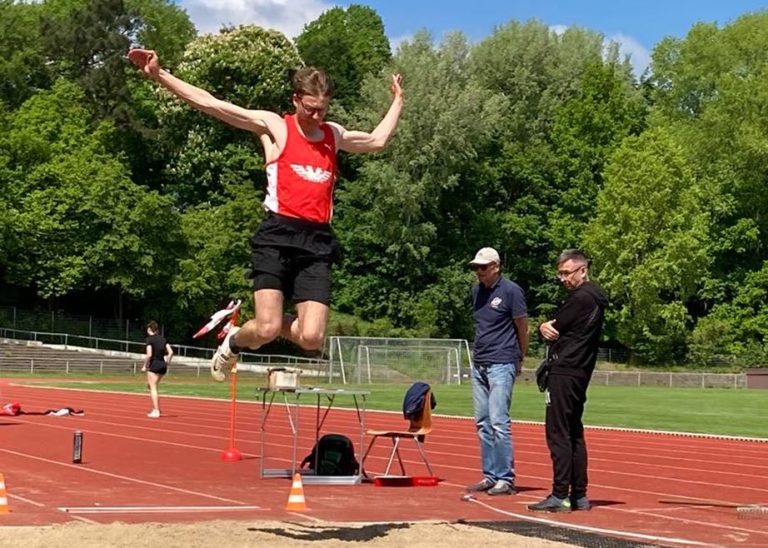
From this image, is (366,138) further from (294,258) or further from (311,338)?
(311,338)

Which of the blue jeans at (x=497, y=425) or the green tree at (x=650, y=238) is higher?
the green tree at (x=650, y=238)

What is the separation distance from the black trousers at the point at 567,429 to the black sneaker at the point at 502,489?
3.50 feet

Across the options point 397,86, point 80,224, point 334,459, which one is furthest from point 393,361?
point 397,86

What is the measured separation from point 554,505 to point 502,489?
1.25 metres

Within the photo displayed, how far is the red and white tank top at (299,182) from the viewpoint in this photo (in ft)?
26.7

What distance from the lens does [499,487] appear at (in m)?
11.6

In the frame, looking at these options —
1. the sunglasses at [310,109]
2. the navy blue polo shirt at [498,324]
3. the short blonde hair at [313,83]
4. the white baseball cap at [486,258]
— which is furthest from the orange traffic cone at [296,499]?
the short blonde hair at [313,83]

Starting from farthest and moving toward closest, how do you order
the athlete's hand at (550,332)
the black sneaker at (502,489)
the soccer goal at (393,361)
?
the soccer goal at (393,361) < the black sneaker at (502,489) < the athlete's hand at (550,332)

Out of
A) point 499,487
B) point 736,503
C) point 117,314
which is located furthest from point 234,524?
point 117,314

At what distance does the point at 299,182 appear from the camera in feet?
26.7

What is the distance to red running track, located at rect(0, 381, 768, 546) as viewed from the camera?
974 centimetres

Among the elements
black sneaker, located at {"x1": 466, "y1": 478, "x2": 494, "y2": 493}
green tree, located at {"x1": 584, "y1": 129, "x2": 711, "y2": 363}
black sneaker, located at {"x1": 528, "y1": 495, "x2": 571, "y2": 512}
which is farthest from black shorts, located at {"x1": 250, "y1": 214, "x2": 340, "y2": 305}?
green tree, located at {"x1": 584, "y1": 129, "x2": 711, "y2": 363}

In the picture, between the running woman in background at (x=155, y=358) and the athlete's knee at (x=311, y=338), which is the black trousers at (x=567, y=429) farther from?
the running woman in background at (x=155, y=358)

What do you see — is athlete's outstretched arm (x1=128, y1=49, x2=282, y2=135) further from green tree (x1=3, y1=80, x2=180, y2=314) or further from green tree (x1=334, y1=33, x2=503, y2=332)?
green tree (x1=334, y1=33, x2=503, y2=332)
